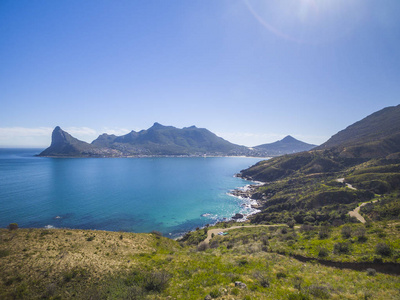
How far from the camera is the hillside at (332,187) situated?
50463mm

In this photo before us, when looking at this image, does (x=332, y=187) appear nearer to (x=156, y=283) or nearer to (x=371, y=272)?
(x=371, y=272)

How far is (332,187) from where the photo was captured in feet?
240

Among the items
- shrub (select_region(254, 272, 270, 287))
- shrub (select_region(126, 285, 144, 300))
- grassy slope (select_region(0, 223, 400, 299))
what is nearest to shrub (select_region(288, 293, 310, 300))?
grassy slope (select_region(0, 223, 400, 299))

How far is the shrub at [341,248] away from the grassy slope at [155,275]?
2.77 ft

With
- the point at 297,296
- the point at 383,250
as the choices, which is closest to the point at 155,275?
the point at 297,296

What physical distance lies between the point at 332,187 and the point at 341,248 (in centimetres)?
6519

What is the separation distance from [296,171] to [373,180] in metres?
56.7

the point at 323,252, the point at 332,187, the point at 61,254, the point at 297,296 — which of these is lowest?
the point at 332,187

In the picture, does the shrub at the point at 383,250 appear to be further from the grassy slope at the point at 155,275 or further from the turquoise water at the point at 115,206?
the turquoise water at the point at 115,206

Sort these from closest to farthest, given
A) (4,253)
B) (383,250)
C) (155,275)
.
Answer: (155,275), (4,253), (383,250)

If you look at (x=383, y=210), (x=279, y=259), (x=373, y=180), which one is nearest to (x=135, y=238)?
(x=279, y=259)

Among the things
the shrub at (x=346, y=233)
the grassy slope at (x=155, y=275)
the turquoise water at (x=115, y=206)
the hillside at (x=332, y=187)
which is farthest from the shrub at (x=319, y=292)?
the turquoise water at (x=115, y=206)

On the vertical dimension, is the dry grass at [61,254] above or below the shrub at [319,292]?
below

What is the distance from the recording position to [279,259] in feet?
68.9
